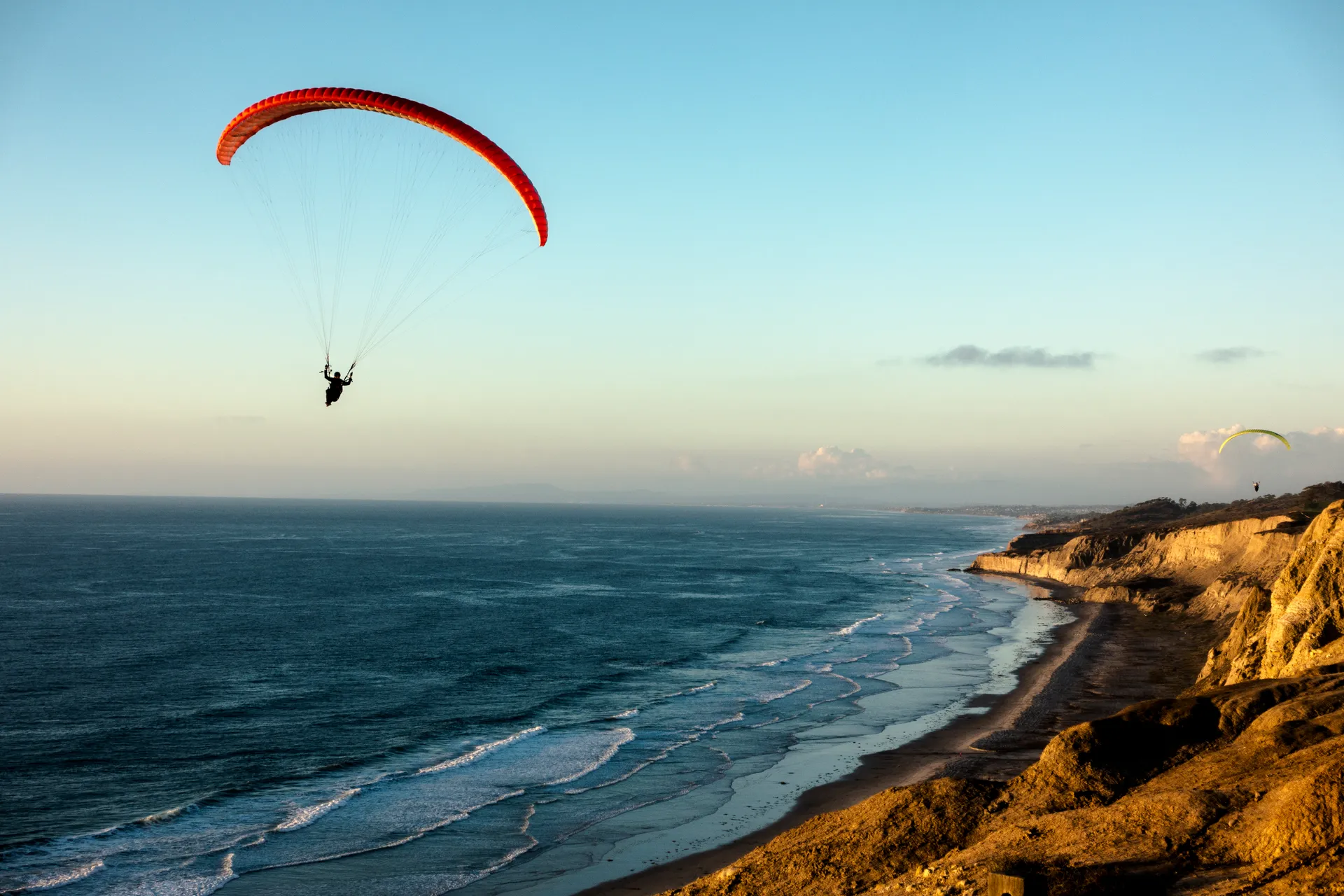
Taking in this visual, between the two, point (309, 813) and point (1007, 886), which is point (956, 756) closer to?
point (309, 813)

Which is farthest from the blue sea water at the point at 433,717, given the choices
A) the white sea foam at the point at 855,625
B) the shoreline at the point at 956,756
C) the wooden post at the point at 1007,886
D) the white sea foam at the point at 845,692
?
the wooden post at the point at 1007,886

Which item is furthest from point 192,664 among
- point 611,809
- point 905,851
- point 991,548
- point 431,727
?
point 991,548

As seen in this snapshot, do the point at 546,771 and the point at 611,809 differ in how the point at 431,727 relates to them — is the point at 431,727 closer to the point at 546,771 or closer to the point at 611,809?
the point at 546,771

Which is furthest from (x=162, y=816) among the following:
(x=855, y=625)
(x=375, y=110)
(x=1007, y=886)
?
(x=855, y=625)

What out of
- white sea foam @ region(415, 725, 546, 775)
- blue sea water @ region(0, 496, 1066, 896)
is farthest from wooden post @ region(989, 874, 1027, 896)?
white sea foam @ region(415, 725, 546, 775)

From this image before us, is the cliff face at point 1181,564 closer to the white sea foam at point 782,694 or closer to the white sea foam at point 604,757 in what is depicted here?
the white sea foam at point 782,694

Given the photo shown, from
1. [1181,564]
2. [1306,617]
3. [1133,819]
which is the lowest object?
[1181,564]

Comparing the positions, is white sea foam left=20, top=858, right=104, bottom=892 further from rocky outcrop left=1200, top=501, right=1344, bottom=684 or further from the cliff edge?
rocky outcrop left=1200, top=501, right=1344, bottom=684
